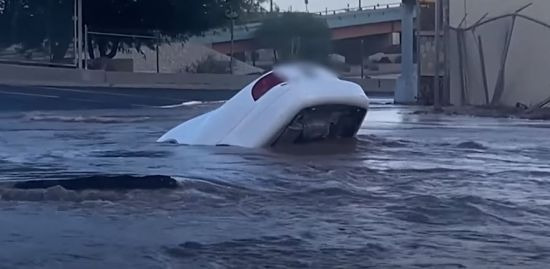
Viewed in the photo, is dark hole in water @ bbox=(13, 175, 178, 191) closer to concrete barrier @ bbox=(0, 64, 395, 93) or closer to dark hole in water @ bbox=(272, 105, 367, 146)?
dark hole in water @ bbox=(272, 105, 367, 146)

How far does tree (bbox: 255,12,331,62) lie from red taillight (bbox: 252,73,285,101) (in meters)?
0.31

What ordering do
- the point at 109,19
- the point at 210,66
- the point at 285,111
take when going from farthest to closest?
1. the point at 210,66
2. the point at 109,19
3. the point at 285,111

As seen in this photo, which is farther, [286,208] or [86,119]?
[86,119]

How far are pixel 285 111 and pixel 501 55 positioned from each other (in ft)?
49.2

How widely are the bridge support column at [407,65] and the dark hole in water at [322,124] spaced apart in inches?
658

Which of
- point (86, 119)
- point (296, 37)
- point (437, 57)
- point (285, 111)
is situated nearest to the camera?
point (296, 37)

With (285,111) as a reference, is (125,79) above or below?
below

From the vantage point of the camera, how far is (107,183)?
8836mm

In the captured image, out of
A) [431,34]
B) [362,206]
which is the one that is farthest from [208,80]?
[362,206]

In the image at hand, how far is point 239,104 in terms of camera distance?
12.7m

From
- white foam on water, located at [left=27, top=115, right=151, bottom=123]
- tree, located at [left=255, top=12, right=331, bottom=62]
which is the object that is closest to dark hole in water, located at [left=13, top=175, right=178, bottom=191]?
tree, located at [left=255, top=12, right=331, bottom=62]

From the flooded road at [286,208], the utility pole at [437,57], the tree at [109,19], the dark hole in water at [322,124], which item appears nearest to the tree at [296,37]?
the dark hole in water at [322,124]

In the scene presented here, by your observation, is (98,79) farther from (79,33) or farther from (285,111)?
(285,111)

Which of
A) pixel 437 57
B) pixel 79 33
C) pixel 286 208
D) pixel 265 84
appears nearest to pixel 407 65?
pixel 437 57
